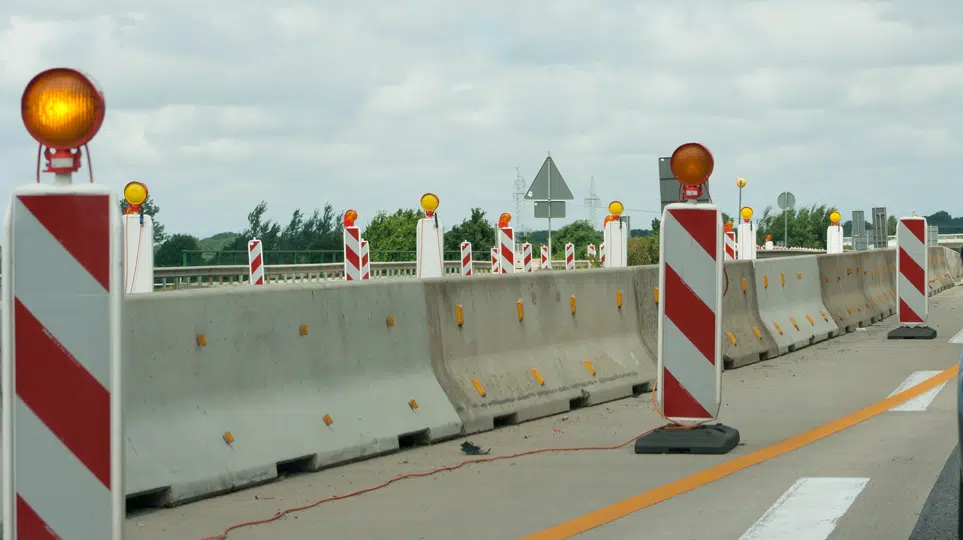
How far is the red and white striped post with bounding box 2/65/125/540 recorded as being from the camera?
453 centimetres

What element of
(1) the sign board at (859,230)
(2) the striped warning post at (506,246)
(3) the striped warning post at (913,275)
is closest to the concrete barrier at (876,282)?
(3) the striped warning post at (913,275)

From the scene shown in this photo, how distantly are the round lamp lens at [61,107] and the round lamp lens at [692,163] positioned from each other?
5.28 m

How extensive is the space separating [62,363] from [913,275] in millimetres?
16253

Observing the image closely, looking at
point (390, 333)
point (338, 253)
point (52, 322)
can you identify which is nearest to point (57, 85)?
point (52, 322)

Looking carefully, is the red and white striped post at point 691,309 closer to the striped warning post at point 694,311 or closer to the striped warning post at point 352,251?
the striped warning post at point 694,311

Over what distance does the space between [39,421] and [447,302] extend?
5.94m

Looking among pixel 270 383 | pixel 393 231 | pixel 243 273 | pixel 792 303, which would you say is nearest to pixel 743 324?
pixel 792 303

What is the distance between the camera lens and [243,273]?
36062mm

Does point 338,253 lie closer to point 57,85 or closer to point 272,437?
point 272,437

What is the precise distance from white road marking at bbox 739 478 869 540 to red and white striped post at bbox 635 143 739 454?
130 cm

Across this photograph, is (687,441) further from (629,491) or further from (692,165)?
(692,165)

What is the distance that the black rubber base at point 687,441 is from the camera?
356 inches

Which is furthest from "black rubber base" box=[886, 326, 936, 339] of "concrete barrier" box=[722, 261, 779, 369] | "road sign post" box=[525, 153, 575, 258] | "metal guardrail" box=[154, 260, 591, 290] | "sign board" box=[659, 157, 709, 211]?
"metal guardrail" box=[154, 260, 591, 290]

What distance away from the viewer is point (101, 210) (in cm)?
456
